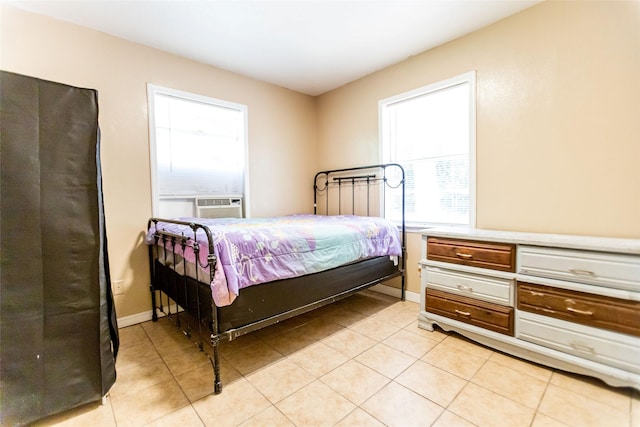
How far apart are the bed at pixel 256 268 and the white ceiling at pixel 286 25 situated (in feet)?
4.26

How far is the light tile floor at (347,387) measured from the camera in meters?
1.38

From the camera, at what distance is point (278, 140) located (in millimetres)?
3539

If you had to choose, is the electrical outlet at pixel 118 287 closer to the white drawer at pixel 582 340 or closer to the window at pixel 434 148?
the window at pixel 434 148

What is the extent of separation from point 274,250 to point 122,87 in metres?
2.02

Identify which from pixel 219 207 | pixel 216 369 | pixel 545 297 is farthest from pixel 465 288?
pixel 219 207

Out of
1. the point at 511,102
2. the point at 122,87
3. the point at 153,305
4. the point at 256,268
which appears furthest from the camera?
the point at 153,305

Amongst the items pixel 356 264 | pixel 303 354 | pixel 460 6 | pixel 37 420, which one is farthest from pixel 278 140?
pixel 37 420

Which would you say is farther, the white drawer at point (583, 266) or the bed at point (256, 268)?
the bed at point (256, 268)

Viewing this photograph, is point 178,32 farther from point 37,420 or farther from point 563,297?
point 563,297

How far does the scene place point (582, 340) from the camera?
5.21 feet

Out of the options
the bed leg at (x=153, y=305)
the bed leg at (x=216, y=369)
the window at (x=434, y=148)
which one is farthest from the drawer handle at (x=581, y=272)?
the bed leg at (x=153, y=305)

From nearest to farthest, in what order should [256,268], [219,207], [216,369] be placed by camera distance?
[216,369] < [256,268] < [219,207]

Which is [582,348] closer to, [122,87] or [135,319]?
[135,319]

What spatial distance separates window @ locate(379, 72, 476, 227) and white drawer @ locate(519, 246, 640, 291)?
0.75 meters
